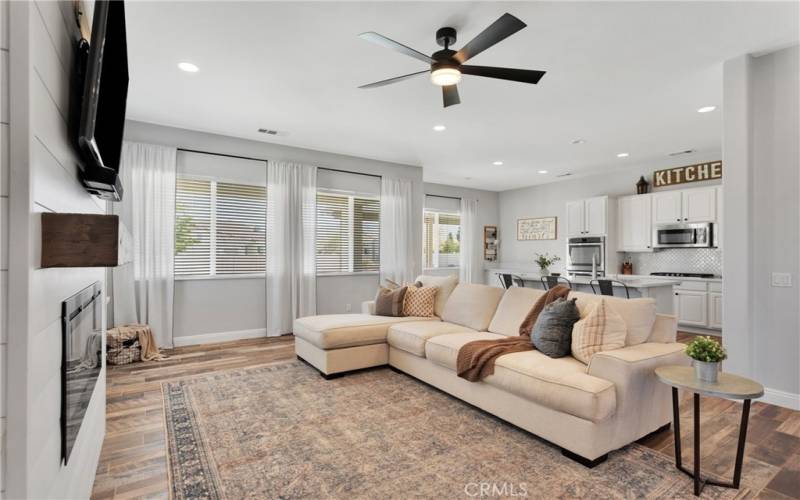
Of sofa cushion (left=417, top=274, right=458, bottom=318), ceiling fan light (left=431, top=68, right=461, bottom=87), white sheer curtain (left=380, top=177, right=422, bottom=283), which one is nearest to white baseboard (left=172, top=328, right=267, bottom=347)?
white sheer curtain (left=380, top=177, right=422, bottom=283)

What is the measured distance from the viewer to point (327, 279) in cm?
628

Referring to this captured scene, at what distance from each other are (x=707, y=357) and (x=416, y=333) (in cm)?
219

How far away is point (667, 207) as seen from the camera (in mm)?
6555

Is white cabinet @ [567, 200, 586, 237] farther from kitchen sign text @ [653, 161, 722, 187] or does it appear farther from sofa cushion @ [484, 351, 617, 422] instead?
sofa cushion @ [484, 351, 617, 422]

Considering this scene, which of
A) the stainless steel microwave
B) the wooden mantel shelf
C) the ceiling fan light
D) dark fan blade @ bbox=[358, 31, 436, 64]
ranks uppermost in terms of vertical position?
dark fan blade @ bbox=[358, 31, 436, 64]

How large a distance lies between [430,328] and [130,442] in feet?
7.96

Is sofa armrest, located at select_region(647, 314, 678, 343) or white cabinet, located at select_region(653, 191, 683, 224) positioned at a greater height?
white cabinet, located at select_region(653, 191, 683, 224)

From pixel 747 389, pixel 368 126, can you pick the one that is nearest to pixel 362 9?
pixel 368 126

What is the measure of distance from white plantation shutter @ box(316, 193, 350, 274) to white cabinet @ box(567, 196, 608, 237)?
174 inches

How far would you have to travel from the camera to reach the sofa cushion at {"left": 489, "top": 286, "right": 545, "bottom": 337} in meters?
3.53

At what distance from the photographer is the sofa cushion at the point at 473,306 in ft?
12.8

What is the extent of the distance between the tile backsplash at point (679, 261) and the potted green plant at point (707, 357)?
17.4 ft

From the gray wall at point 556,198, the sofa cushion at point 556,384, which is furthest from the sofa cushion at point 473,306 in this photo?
the gray wall at point 556,198

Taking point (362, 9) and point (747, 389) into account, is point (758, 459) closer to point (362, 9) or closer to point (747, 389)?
point (747, 389)
